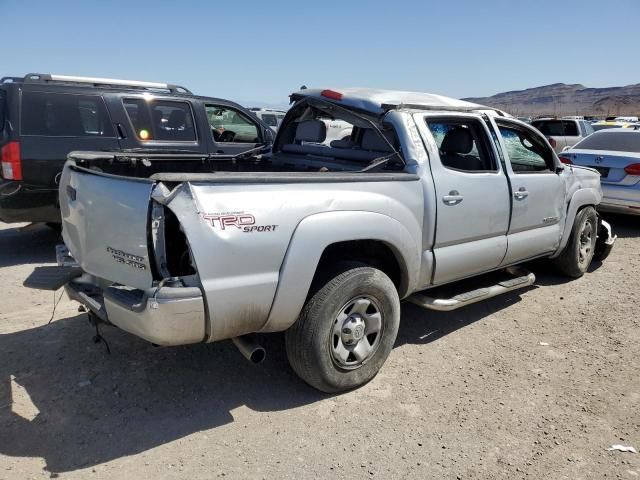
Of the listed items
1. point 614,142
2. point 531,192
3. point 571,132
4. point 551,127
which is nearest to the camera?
point 531,192

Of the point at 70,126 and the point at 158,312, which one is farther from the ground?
the point at 70,126

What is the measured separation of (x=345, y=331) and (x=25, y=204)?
4615mm

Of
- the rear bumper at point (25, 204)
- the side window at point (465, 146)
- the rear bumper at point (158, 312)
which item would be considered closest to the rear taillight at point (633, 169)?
the side window at point (465, 146)

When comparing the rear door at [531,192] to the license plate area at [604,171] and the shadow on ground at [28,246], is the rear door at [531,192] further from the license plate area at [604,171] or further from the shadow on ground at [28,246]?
the shadow on ground at [28,246]

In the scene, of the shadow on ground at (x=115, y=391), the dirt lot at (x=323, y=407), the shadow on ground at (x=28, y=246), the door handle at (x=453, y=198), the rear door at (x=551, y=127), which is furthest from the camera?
the rear door at (x=551, y=127)

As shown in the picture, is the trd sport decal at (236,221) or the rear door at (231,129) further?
the rear door at (231,129)

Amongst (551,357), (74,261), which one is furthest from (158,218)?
(551,357)

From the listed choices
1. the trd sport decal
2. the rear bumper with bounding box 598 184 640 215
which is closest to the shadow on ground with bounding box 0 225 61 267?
the trd sport decal

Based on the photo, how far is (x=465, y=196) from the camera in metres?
3.94

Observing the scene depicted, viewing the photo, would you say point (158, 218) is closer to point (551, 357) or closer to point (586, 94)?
point (551, 357)

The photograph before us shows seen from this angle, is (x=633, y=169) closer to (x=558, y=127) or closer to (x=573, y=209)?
(x=573, y=209)

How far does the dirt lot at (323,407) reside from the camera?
9.04 ft

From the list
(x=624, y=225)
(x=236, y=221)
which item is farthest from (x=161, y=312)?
(x=624, y=225)

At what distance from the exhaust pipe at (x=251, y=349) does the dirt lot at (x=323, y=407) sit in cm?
42
